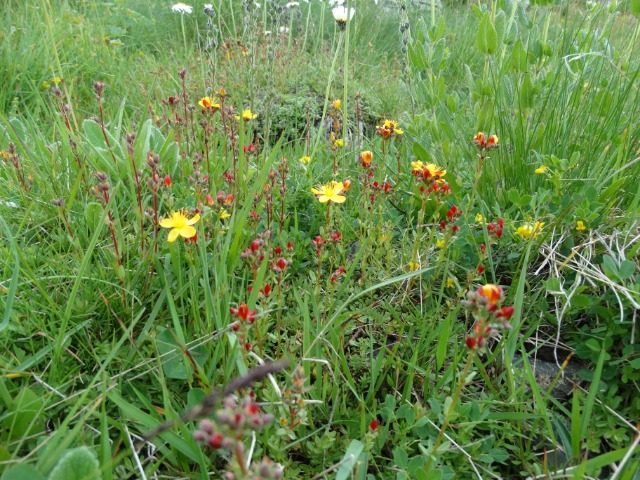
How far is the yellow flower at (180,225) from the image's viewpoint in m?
1.28

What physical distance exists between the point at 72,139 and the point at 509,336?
172 cm

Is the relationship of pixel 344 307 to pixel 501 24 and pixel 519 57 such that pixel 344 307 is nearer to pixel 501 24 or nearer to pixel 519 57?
pixel 519 57

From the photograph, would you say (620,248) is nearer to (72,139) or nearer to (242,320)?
(242,320)

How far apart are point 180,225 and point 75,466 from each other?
61 cm

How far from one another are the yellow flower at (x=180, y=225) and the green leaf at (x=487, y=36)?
1.42m

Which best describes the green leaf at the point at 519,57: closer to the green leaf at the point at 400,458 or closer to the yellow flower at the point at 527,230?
the yellow flower at the point at 527,230

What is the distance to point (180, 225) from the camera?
132 centimetres

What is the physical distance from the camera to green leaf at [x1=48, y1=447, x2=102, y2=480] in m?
0.90

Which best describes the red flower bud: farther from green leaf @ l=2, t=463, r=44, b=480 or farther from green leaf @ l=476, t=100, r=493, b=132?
green leaf @ l=476, t=100, r=493, b=132

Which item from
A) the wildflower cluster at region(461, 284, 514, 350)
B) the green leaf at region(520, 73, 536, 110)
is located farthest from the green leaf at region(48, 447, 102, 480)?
the green leaf at region(520, 73, 536, 110)

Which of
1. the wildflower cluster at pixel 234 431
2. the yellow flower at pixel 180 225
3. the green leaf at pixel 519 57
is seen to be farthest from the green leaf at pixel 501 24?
the wildflower cluster at pixel 234 431

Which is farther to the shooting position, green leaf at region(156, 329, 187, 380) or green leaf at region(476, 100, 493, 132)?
green leaf at region(476, 100, 493, 132)

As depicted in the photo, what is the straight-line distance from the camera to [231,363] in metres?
1.15

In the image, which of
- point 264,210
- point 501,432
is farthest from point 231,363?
point 264,210
